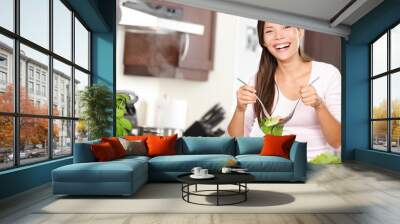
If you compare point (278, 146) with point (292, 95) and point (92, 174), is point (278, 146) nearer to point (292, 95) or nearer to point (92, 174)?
point (92, 174)

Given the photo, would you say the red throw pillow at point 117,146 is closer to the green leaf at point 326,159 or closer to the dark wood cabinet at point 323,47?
the green leaf at point 326,159

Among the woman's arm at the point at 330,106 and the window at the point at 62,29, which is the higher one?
the window at the point at 62,29

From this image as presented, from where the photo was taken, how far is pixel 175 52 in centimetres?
912

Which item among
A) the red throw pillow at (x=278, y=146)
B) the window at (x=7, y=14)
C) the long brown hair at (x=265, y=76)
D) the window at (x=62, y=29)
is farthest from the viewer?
the long brown hair at (x=265, y=76)

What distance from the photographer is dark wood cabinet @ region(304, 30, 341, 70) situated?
9.13 m

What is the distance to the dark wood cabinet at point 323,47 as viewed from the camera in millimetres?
9133

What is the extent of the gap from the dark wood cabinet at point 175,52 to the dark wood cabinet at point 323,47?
89.8 inches

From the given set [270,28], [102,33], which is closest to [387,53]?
[270,28]

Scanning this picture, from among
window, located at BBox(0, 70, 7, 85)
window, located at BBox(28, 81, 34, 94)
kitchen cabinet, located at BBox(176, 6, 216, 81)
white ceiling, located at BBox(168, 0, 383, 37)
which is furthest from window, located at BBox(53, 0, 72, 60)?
kitchen cabinet, located at BBox(176, 6, 216, 81)

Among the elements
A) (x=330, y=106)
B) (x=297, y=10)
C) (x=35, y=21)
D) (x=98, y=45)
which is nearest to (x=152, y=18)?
(x=98, y=45)

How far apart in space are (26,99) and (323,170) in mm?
5494

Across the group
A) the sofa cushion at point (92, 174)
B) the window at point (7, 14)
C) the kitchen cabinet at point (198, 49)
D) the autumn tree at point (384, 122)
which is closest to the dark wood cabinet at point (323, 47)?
the autumn tree at point (384, 122)

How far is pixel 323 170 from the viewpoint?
760cm

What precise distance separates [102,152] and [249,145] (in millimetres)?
2572
